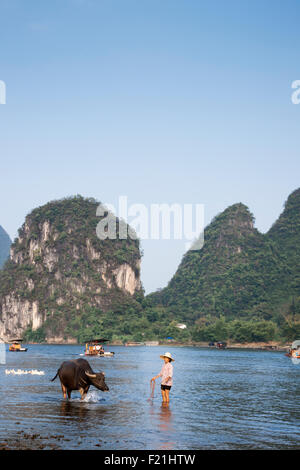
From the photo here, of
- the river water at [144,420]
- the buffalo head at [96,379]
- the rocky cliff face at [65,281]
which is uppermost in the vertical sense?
the rocky cliff face at [65,281]

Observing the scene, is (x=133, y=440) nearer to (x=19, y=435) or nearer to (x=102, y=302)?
(x=19, y=435)

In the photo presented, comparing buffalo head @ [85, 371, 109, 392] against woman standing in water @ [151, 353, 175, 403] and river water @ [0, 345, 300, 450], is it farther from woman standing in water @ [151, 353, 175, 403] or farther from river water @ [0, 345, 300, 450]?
woman standing in water @ [151, 353, 175, 403]

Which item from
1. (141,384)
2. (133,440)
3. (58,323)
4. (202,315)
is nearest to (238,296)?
(202,315)

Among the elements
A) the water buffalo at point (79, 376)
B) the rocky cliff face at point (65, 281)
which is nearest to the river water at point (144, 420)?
the water buffalo at point (79, 376)

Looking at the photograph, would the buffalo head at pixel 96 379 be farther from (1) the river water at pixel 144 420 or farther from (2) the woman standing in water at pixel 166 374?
(2) the woman standing in water at pixel 166 374

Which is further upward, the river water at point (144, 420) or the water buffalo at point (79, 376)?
the water buffalo at point (79, 376)

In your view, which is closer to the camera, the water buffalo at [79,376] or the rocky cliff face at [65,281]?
the water buffalo at [79,376]

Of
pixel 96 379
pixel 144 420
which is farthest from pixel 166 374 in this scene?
pixel 144 420

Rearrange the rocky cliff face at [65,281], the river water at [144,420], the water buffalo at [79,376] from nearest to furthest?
the river water at [144,420] < the water buffalo at [79,376] < the rocky cliff face at [65,281]

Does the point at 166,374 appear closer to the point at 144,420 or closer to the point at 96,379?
the point at 96,379
